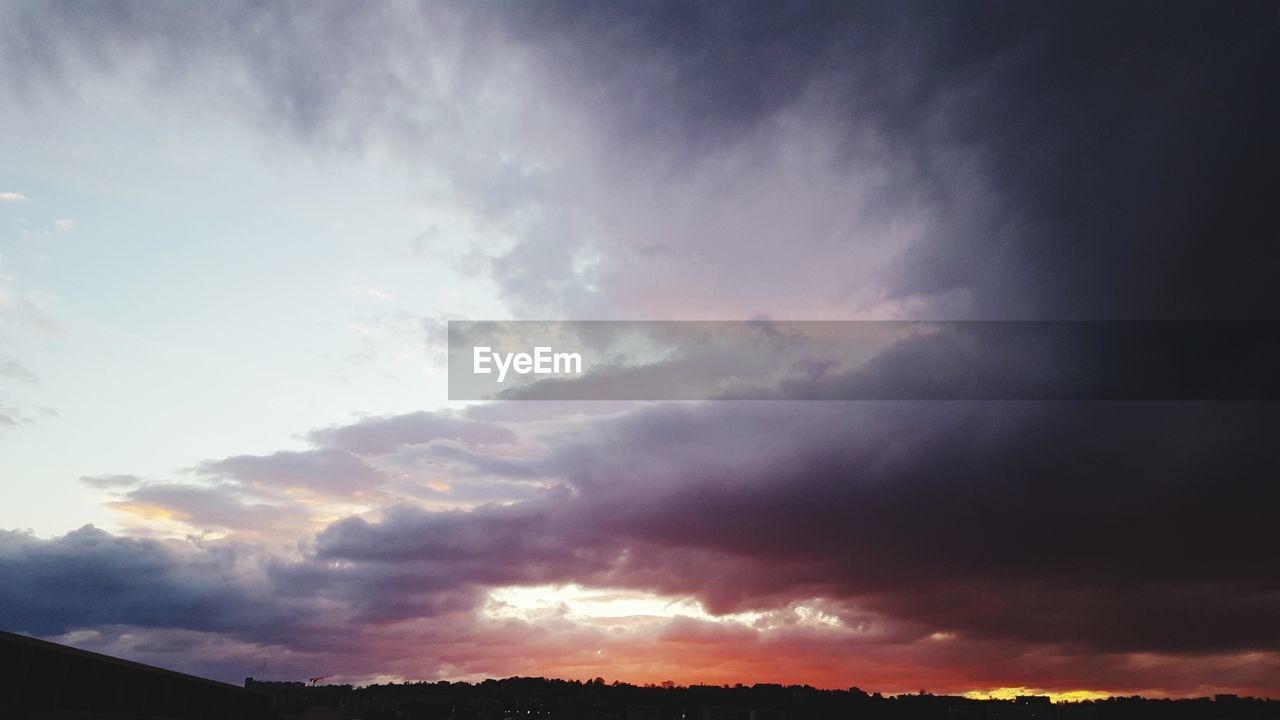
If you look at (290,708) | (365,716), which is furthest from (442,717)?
(290,708)

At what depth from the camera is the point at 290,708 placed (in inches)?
5773

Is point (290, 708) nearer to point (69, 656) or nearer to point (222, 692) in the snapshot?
point (222, 692)

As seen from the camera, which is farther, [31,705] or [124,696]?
[124,696]

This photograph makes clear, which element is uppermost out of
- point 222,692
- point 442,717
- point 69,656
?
point 69,656

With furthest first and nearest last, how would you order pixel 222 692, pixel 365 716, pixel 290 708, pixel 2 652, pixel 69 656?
pixel 365 716 < pixel 290 708 < pixel 222 692 < pixel 69 656 < pixel 2 652

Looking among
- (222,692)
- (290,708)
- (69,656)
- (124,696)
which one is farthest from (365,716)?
(69,656)

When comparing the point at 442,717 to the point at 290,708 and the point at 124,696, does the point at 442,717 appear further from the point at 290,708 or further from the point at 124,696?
the point at 124,696

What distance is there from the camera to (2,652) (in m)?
40.6

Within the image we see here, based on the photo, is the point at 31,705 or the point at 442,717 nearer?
the point at 31,705

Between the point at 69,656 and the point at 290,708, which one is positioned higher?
the point at 69,656

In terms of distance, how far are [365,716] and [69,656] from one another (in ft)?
411

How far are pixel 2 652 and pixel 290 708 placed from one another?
120 metres

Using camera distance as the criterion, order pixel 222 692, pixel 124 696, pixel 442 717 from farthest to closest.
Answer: pixel 442 717 → pixel 222 692 → pixel 124 696

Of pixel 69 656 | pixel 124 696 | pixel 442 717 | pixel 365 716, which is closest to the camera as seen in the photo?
pixel 69 656
